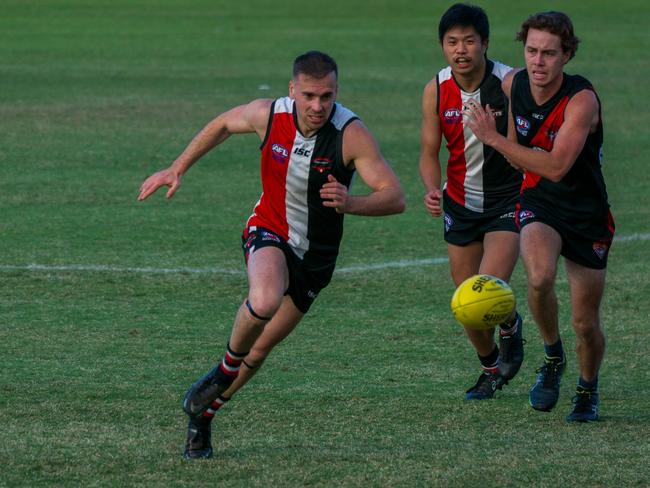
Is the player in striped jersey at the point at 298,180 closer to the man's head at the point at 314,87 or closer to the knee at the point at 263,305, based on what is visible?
the man's head at the point at 314,87

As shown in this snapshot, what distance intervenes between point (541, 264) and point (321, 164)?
4.56 feet

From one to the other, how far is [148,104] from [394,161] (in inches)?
257

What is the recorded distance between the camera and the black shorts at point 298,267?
805 centimetres

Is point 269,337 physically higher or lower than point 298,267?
lower

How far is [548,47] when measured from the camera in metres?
8.34

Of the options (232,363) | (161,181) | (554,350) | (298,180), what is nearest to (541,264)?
(554,350)

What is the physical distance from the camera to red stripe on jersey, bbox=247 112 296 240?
320 inches

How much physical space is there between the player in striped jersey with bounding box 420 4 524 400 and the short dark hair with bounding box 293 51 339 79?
1.34m

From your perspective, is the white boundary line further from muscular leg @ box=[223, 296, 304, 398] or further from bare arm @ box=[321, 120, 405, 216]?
bare arm @ box=[321, 120, 405, 216]

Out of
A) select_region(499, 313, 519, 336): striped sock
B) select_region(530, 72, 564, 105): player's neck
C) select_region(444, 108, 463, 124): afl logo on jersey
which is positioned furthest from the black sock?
select_region(530, 72, 564, 105): player's neck

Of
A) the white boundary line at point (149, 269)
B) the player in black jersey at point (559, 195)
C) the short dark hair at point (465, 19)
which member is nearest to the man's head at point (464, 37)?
the short dark hair at point (465, 19)

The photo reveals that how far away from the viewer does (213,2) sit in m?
49.5

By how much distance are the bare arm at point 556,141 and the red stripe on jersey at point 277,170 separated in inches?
41.4

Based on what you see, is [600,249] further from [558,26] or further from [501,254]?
[558,26]
